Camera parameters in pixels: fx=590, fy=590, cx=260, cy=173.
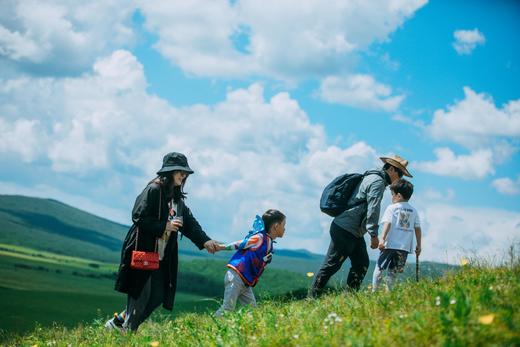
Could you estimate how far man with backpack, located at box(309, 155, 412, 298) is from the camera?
29.6 feet

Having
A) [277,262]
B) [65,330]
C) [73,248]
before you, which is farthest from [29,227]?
[65,330]

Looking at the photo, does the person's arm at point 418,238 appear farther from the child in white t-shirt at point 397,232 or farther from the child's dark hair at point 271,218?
the child's dark hair at point 271,218

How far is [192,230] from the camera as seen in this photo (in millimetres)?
8781

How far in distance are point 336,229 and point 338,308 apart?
116 inches

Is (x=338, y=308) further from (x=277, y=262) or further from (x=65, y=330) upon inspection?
(x=277, y=262)

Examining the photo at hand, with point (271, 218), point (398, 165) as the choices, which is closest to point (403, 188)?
point (398, 165)

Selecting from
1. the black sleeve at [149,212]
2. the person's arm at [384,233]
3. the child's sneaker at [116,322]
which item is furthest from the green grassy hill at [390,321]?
the black sleeve at [149,212]

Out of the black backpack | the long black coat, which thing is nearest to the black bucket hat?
the long black coat

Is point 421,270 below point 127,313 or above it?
above

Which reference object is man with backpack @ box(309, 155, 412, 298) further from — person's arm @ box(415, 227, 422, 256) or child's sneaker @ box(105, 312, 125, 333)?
child's sneaker @ box(105, 312, 125, 333)

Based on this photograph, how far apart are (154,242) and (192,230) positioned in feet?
2.72

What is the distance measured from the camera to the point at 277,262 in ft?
616

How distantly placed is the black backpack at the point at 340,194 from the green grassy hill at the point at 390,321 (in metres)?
1.86

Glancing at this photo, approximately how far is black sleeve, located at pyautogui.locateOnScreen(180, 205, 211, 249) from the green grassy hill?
1320mm
